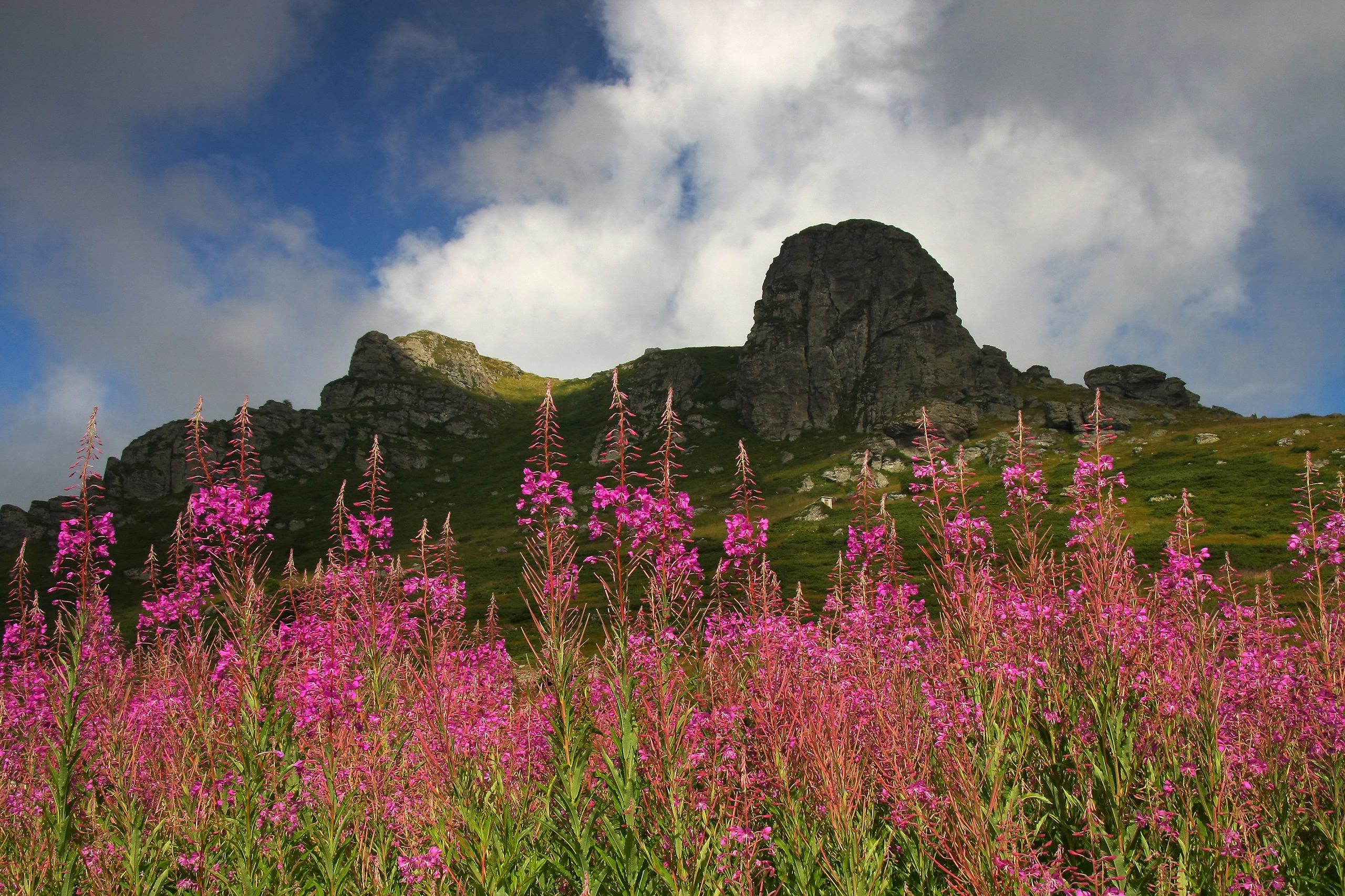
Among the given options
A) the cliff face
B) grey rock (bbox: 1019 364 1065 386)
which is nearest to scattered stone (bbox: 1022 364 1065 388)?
grey rock (bbox: 1019 364 1065 386)

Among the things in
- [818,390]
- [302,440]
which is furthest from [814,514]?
[302,440]

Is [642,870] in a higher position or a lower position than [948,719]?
lower

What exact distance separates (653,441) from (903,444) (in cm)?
5912

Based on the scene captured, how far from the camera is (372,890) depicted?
5.39 metres

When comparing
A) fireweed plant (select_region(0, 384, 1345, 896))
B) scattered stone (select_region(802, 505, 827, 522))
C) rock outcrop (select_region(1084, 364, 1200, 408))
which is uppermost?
rock outcrop (select_region(1084, 364, 1200, 408))

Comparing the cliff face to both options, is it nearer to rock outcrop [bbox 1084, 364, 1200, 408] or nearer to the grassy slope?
the grassy slope

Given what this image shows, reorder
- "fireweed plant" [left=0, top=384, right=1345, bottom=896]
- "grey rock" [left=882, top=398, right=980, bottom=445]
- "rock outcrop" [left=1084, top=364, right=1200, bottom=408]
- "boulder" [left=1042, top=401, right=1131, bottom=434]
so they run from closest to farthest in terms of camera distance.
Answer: "fireweed plant" [left=0, top=384, right=1345, bottom=896]
"boulder" [left=1042, top=401, right=1131, bottom=434]
"grey rock" [left=882, top=398, right=980, bottom=445]
"rock outcrop" [left=1084, top=364, right=1200, bottom=408]

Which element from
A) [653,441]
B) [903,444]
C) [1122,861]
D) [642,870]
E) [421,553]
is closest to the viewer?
[1122,861]

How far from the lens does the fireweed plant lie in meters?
4.93

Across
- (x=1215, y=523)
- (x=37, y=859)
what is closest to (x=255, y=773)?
(x=37, y=859)

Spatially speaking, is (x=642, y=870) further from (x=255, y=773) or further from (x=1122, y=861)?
(x=255, y=773)

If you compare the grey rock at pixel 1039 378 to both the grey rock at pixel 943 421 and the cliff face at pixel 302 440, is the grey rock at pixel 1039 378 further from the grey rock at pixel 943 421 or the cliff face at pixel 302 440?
the cliff face at pixel 302 440

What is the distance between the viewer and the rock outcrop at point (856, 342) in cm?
15100

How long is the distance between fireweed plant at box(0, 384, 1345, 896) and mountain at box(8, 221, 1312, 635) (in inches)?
2681
